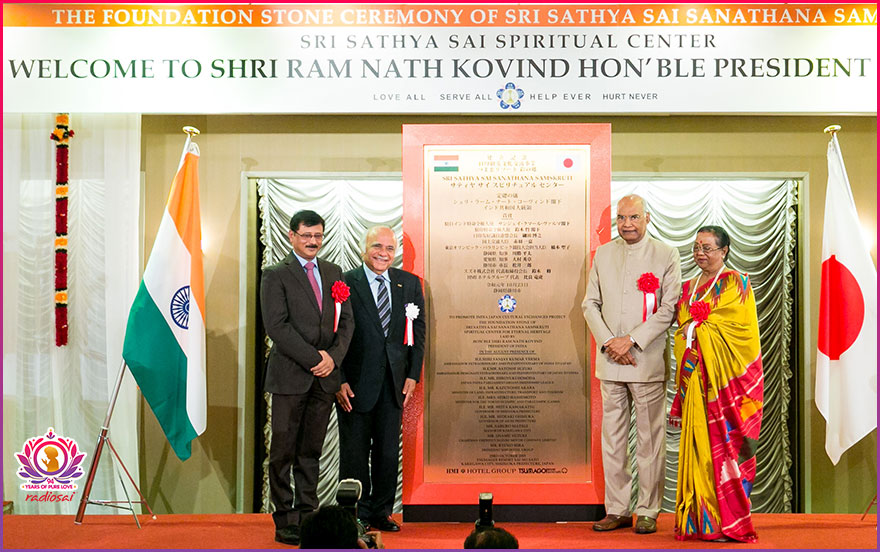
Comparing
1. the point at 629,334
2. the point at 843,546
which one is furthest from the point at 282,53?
the point at 843,546

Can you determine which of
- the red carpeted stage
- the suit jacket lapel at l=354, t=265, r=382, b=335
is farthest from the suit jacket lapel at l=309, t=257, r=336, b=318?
the red carpeted stage

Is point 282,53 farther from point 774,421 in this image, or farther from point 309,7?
point 774,421

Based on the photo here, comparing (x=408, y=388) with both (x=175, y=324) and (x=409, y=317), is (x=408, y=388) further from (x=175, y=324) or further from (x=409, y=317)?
(x=175, y=324)

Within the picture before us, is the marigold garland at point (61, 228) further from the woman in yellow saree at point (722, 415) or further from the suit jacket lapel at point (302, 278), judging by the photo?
the woman in yellow saree at point (722, 415)

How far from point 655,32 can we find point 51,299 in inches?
157

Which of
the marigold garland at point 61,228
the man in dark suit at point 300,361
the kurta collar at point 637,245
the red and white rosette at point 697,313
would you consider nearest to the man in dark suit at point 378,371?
the man in dark suit at point 300,361

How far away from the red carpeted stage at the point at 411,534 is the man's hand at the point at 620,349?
35.9 inches

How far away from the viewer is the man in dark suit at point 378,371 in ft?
14.9

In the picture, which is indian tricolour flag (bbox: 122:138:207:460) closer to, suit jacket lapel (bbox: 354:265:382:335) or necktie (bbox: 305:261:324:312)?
necktie (bbox: 305:261:324:312)

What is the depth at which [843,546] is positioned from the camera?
430cm

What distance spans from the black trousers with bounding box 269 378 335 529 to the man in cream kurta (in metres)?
1.49

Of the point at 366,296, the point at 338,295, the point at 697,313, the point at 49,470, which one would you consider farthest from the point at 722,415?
the point at 49,470

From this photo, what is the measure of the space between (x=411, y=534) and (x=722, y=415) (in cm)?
172

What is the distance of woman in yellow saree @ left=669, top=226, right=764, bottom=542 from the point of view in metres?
4.24
